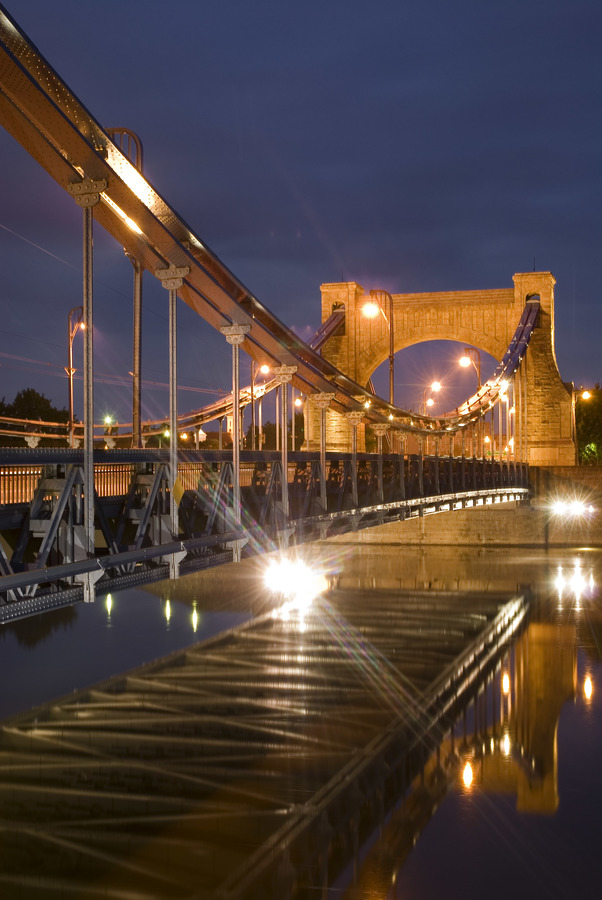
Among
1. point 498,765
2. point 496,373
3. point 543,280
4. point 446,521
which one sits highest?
point 543,280

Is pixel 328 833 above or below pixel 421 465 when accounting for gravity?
below

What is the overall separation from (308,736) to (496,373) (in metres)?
26.3

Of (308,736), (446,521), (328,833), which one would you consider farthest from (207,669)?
(446,521)

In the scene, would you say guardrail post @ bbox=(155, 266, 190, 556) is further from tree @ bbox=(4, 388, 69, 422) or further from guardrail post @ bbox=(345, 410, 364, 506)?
tree @ bbox=(4, 388, 69, 422)

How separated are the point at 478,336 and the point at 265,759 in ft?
116

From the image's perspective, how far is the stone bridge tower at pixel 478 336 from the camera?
4297 cm

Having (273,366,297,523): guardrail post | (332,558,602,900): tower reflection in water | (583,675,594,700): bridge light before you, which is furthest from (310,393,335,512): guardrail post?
(583,675,594,700): bridge light

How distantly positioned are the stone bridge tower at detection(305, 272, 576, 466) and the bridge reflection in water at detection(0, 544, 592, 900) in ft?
74.3

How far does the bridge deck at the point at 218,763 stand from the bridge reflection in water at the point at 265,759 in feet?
0.10

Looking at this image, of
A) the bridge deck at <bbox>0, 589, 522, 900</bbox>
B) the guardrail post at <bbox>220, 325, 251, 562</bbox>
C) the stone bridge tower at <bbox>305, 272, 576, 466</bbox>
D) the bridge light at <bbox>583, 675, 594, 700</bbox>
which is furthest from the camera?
the stone bridge tower at <bbox>305, 272, 576, 466</bbox>

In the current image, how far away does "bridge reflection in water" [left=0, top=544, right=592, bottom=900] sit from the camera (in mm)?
9164

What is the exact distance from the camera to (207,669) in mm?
18047

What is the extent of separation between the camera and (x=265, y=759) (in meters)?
12.3

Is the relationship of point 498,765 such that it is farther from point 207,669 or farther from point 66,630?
point 66,630
